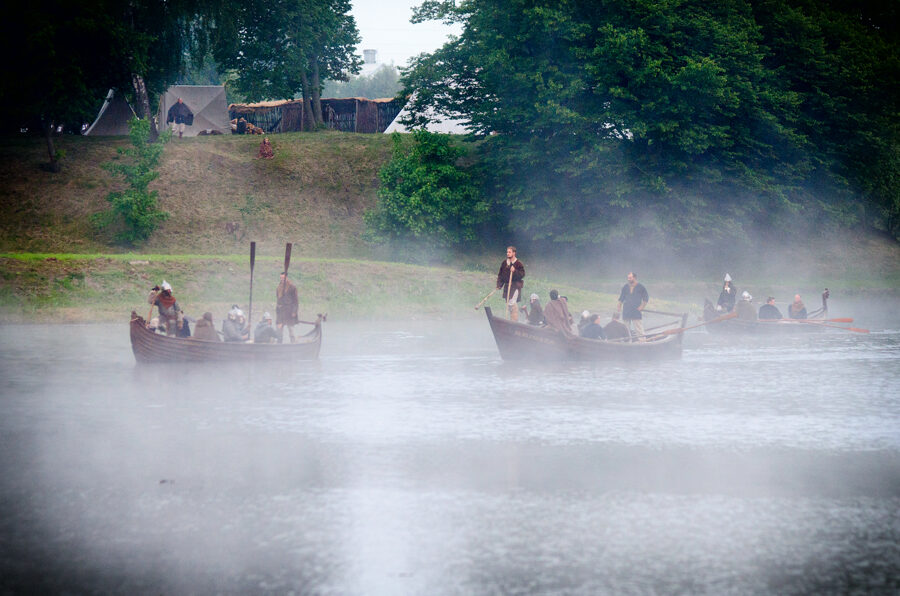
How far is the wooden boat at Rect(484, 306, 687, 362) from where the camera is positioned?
68.1ft

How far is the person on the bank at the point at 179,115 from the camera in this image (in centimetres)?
6045

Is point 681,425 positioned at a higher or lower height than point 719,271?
lower

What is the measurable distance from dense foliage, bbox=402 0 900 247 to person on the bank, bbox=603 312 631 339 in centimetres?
2275

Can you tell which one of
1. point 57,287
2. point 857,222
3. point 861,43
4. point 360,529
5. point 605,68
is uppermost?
point 861,43

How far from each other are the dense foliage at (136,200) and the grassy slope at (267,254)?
844mm

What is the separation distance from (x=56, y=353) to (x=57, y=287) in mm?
9669

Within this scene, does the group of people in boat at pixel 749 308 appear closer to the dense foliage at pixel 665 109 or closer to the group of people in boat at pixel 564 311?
the group of people in boat at pixel 564 311

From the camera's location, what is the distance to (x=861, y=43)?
2101 inches

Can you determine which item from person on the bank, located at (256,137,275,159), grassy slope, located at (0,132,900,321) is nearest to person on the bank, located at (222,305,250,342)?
grassy slope, located at (0,132,900,321)

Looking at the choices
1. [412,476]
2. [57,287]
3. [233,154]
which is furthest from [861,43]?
[412,476]

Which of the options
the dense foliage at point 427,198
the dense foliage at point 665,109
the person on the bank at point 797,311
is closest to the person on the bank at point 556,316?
the person on the bank at point 797,311

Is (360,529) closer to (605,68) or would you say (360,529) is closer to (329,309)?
Result: (329,309)

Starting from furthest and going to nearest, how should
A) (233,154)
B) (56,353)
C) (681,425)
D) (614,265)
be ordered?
(233,154)
(614,265)
(56,353)
(681,425)

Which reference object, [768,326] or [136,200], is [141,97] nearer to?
[136,200]
